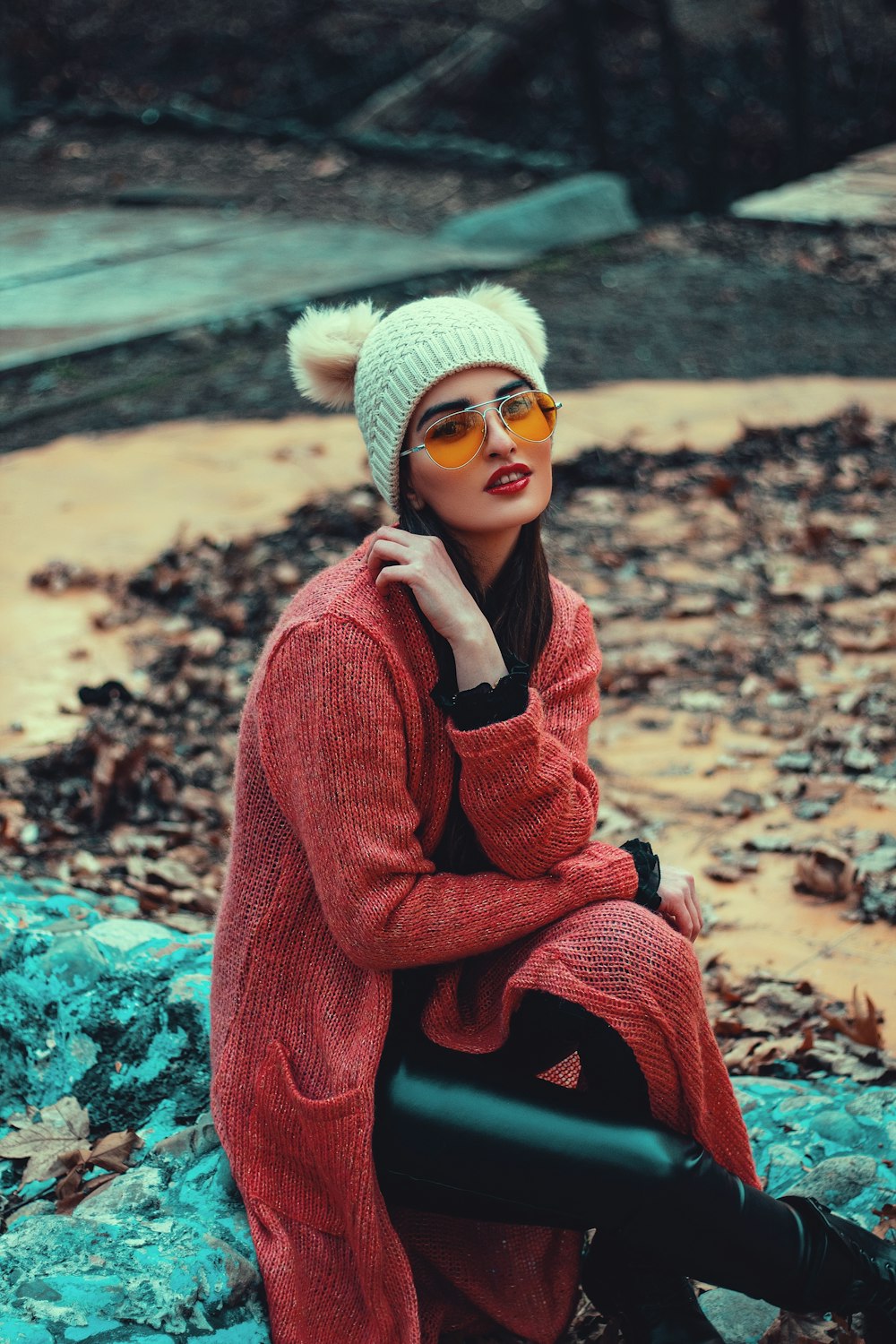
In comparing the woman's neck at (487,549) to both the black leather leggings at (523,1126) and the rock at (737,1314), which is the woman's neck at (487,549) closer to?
the black leather leggings at (523,1126)

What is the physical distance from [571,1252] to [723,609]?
3.57 metres

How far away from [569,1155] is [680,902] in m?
0.51

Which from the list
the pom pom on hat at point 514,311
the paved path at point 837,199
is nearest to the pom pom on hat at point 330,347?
the pom pom on hat at point 514,311

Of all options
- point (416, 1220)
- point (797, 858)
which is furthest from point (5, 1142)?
point (797, 858)

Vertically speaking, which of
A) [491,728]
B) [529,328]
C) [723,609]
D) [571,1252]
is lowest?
[723,609]

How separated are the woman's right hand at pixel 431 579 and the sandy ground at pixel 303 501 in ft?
5.26

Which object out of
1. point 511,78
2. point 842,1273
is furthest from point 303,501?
point 511,78

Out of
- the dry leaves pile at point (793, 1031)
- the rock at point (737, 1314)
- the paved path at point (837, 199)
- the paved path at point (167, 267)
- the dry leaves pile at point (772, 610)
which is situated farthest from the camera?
the paved path at point (837, 199)

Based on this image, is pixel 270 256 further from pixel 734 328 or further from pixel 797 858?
pixel 797 858

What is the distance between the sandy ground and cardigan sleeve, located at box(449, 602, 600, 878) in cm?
129

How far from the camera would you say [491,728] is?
2176 mm

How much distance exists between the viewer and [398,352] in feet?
7.70

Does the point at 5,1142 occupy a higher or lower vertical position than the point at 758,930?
higher

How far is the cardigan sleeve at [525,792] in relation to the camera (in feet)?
7.18
